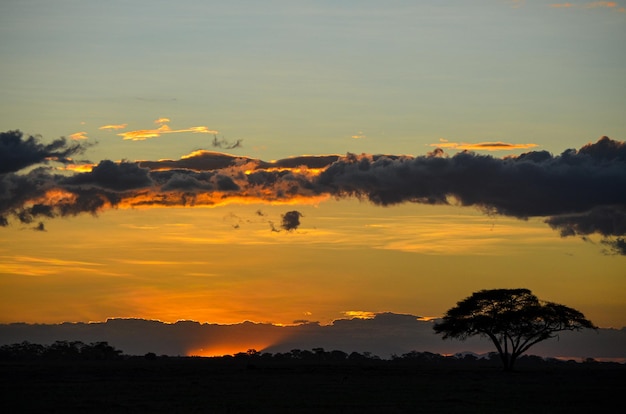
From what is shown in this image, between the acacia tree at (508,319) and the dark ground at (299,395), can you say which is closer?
the dark ground at (299,395)

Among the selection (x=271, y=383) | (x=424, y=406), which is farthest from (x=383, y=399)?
(x=271, y=383)

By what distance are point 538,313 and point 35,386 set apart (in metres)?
75.9

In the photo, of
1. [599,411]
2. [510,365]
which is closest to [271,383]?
[599,411]

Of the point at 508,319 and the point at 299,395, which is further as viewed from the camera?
the point at 508,319

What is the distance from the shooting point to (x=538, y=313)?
129750 mm

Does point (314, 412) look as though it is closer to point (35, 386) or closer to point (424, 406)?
point (424, 406)

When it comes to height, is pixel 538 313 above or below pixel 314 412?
above

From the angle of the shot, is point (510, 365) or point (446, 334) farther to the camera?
point (446, 334)

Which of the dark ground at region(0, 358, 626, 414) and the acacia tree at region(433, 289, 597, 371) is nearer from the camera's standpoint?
the dark ground at region(0, 358, 626, 414)

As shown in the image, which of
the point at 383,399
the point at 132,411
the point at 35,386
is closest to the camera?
the point at 132,411

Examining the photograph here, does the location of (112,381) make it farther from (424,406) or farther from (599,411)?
(599,411)

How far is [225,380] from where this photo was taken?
87500 mm

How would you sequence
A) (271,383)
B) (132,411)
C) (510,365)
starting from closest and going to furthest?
(132,411)
(271,383)
(510,365)

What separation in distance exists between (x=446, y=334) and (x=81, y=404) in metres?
85.0
